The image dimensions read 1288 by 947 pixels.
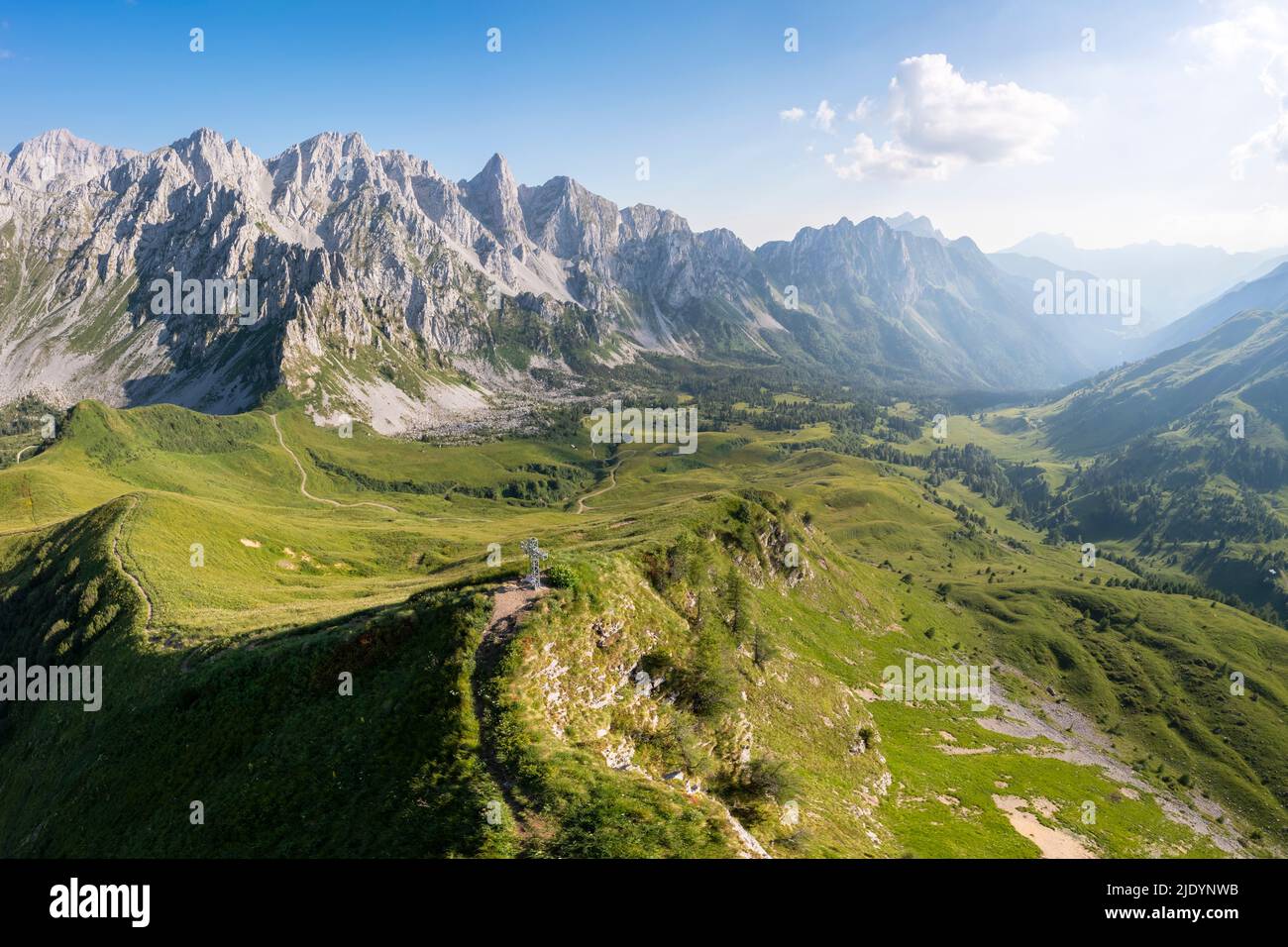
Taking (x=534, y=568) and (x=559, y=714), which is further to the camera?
(x=534, y=568)

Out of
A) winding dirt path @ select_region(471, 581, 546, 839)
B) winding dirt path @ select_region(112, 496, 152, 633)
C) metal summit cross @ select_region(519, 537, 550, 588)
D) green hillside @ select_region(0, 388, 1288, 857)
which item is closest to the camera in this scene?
winding dirt path @ select_region(471, 581, 546, 839)

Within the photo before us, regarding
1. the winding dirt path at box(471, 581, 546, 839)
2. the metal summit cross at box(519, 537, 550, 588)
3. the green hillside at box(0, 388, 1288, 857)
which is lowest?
the green hillside at box(0, 388, 1288, 857)

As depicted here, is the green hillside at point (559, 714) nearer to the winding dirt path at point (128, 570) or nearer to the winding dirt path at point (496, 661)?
the winding dirt path at point (496, 661)

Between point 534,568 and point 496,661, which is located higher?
point 534,568

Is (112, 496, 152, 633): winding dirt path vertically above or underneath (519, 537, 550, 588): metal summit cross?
underneath

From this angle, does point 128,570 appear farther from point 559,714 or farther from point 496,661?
point 559,714

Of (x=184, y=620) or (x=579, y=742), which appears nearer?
(x=579, y=742)

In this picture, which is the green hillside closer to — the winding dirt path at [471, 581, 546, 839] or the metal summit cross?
the winding dirt path at [471, 581, 546, 839]

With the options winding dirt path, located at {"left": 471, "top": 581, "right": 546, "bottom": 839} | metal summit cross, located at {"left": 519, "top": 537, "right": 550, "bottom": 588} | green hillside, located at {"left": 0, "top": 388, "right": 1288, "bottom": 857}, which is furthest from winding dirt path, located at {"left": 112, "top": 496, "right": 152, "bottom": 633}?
winding dirt path, located at {"left": 471, "top": 581, "right": 546, "bottom": 839}

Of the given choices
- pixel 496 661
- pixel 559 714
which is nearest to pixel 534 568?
pixel 496 661
